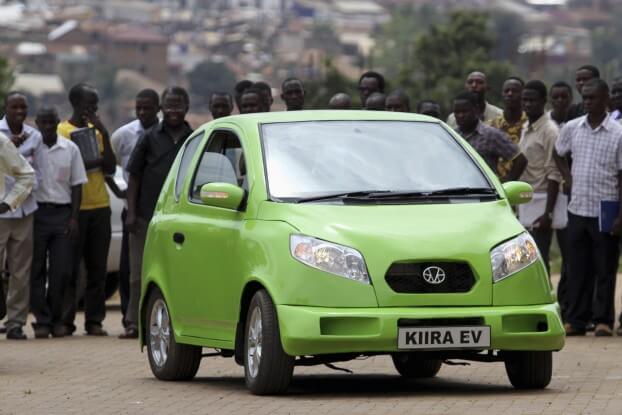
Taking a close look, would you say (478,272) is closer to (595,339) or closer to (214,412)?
(214,412)

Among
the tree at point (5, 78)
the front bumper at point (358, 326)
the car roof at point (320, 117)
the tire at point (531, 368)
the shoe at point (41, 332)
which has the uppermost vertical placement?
the car roof at point (320, 117)

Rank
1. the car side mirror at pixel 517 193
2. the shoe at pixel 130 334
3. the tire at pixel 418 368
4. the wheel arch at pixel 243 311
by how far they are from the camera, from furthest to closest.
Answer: the shoe at pixel 130 334
the tire at pixel 418 368
the car side mirror at pixel 517 193
the wheel arch at pixel 243 311

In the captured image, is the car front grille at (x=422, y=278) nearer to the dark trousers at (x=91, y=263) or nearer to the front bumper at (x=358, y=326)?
the front bumper at (x=358, y=326)

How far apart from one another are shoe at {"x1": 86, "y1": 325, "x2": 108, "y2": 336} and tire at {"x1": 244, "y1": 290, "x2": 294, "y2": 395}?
21.3 feet

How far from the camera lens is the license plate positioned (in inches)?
431

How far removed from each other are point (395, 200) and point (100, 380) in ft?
8.86

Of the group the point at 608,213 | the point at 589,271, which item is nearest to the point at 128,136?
the point at 589,271

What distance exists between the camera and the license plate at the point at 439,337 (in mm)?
10945

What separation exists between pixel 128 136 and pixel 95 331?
172 centimetres

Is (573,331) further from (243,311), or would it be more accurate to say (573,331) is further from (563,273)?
(243,311)

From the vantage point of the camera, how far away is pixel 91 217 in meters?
17.9

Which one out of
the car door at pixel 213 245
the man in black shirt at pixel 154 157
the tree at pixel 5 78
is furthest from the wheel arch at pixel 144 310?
the tree at pixel 5 78

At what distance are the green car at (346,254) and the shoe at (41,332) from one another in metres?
4.72

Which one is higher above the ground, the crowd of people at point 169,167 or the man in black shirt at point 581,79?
the man in black shirt at point 581,79
